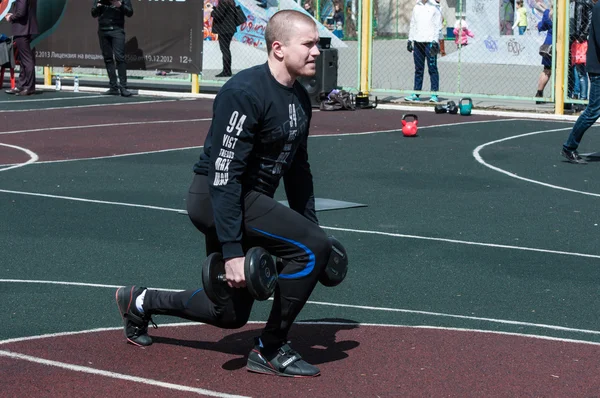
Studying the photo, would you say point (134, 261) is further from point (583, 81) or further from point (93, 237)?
point (583, 81)

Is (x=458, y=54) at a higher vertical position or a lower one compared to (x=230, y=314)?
higher

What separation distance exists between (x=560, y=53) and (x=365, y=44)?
3986 mm

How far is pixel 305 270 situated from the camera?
5598 mm

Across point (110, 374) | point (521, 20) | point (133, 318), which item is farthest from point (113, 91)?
point (110, 374)

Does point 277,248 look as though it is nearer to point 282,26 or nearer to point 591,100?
point 282,26

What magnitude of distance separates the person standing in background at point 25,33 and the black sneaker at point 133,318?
18002mm

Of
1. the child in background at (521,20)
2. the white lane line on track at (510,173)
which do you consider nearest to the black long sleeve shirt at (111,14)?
the child in background at (521,20)

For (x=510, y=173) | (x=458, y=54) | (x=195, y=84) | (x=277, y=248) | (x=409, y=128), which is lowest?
(x=510, y=173)

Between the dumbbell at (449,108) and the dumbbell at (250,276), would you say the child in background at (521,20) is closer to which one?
the dumbbell at (449,108)

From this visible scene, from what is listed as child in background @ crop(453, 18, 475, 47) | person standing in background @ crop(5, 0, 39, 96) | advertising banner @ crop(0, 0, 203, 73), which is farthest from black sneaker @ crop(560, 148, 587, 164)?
person standing in background @ crop(5, 0, 39, 96)

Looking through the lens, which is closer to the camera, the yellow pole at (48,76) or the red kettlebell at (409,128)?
the red kettlebell at (409,128)

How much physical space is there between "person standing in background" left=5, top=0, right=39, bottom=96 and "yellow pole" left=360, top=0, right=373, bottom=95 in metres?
6.54

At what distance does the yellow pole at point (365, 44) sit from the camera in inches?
890

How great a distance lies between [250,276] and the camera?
17.4 ft
